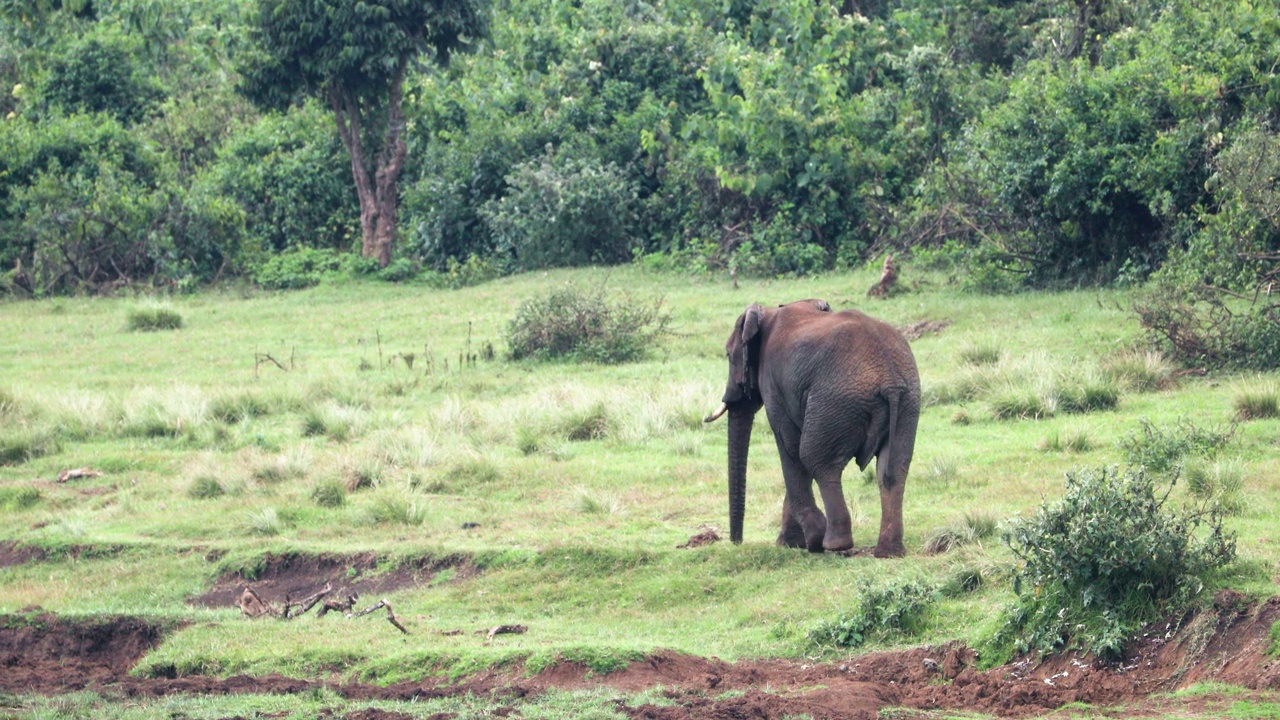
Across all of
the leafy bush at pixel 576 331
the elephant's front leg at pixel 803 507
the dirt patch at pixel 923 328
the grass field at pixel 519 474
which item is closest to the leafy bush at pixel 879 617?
the grass field at pixel 519 474

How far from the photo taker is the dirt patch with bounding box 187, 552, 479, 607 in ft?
37.2

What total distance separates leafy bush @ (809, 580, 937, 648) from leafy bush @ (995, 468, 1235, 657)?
63cm

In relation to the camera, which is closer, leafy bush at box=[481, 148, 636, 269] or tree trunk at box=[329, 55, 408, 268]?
leafy bush at box=[481, 148, 636, 269]

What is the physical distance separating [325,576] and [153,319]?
44.0 feet

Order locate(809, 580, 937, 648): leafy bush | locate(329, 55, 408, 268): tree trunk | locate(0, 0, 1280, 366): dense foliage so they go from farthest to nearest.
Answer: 1. locate(329, 55, 408, 268): tree trunk
2. locate(0, 0, 1280, 366): dense foliage
3. locate(809, 580, 937, 648): leafy bush

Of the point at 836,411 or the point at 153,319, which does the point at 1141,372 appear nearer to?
the point at 836,411

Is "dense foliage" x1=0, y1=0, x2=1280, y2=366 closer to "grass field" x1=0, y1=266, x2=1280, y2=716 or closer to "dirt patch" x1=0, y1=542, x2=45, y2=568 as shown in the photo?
"grass field" x1=0, y1=266, x2=1280, y2=716

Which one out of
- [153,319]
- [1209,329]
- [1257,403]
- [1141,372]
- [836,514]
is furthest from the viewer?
[153,319]

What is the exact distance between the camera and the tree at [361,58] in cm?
2650

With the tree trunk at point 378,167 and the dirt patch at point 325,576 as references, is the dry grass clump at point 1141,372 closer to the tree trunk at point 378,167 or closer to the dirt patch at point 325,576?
the dirt patch at point 325,576

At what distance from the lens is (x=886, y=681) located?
7738 millimetres

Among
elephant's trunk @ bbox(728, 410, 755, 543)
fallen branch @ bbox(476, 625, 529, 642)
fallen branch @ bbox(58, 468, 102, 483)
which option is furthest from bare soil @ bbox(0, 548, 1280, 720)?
fallen branch @ bbox(58, 468, 102, 483)

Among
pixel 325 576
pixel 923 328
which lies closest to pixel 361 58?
pixel 923 328

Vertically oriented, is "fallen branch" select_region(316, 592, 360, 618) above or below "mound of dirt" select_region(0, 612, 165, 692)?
above
